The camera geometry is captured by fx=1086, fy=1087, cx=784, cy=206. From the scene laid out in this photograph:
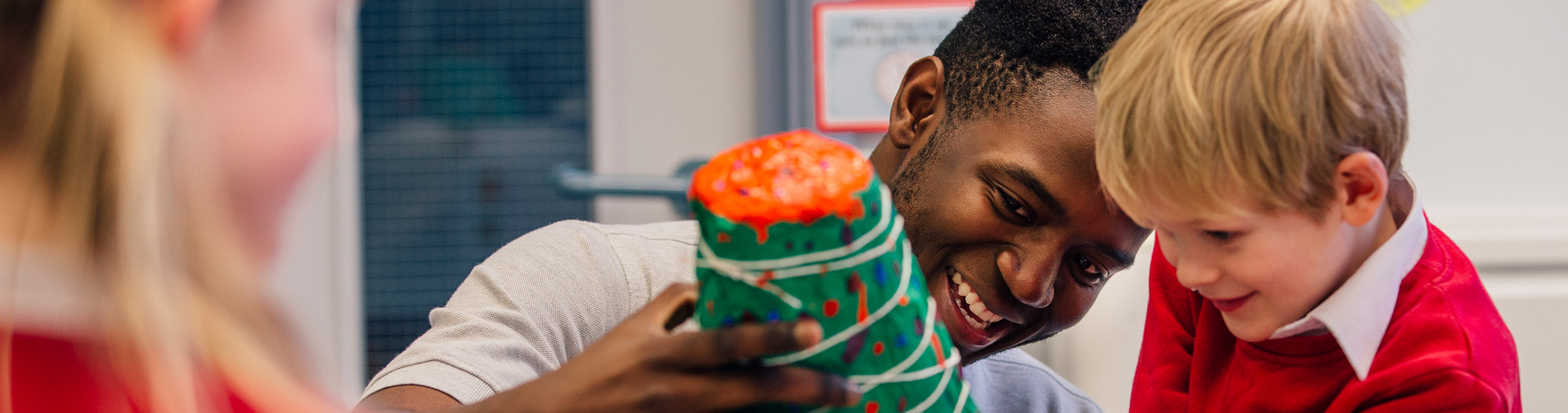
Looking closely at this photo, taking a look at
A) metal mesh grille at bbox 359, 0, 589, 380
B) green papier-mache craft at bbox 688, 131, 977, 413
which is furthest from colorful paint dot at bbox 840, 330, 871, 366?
metal mesh grille at bbox 359, 0, 589, 380

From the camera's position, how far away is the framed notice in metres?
1.51

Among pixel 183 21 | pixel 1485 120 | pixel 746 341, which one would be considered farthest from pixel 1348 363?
pixel 1485 120

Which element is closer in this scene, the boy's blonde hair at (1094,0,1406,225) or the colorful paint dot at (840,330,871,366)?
the colorful paint dot at (840,330,871,366)

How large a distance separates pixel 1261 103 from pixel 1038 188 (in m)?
0.18

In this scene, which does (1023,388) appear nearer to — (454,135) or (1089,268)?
(1089,268)

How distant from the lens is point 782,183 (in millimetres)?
389

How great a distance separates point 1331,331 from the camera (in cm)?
60

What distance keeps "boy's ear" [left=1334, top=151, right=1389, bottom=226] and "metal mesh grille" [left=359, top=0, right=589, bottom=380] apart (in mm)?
1330

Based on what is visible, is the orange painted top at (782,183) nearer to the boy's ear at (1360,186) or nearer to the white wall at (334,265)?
the boy's ear at (1360,186)

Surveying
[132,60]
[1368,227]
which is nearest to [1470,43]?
[1368,227]

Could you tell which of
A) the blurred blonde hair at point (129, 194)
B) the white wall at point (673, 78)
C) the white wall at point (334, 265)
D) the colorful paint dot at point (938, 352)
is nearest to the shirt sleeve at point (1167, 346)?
the colorful paint dot at point (938, 352)

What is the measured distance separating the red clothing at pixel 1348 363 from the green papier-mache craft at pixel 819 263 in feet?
1.01

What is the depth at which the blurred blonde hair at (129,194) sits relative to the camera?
357mm

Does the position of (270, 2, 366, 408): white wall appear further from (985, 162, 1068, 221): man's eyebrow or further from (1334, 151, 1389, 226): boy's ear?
(1334, 151, 1389, 226): boy's ear
